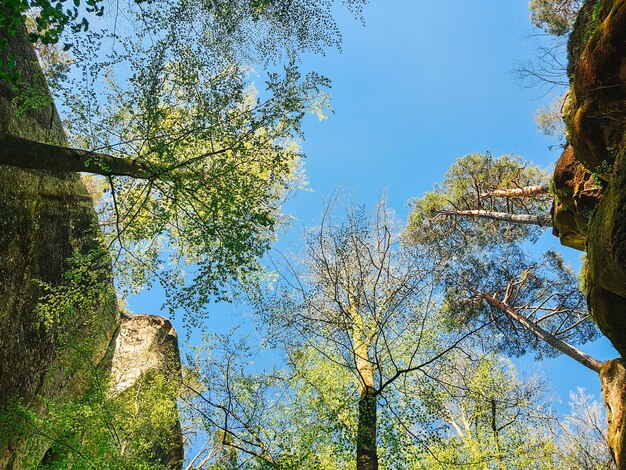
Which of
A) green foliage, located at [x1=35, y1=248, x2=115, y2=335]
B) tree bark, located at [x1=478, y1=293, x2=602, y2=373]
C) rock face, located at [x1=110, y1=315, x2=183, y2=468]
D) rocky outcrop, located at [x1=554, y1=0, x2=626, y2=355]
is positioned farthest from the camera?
rock face, located at [x1=110, y1=315, x2=183, y2=468]

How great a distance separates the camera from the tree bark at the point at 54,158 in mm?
6762

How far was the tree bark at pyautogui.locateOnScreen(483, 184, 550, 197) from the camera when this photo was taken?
45.1 ft

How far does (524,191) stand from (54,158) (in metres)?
13.9

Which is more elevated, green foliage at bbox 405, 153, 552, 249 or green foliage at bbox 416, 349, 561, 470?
green foliage at bbox 405, 153, 552, 249

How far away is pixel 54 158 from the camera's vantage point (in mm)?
7125

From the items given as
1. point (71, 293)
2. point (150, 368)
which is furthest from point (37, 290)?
point (150, 368)

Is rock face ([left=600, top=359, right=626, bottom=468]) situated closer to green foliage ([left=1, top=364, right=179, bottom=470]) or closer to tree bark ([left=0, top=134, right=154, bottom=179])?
green foliage ([left=1, top=364, right=179, bottom=470])

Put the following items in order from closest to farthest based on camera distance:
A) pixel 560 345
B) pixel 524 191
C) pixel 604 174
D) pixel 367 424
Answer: pixel 604 174 → pixel 367 424 → pixel 560 345 → pixel 524 191

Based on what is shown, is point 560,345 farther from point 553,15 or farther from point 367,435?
point 553,15

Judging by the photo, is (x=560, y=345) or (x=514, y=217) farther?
(x=514, y=217)

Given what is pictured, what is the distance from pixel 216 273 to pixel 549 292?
1412 cm

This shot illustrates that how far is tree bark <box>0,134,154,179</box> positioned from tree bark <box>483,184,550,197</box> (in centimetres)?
1222

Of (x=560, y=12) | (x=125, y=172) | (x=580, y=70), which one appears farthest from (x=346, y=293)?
(x=560, y=12)

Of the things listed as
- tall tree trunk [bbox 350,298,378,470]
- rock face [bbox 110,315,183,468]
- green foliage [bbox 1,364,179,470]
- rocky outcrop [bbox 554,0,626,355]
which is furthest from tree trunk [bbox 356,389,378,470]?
rock face [bbox 110,315,183,468]
